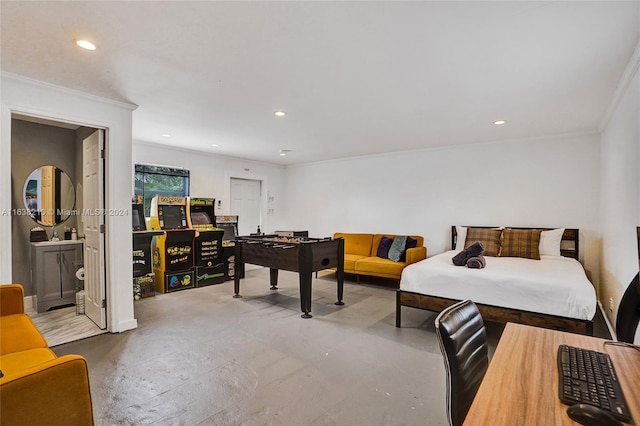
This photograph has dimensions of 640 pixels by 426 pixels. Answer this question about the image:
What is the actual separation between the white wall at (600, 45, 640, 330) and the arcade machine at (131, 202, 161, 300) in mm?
5533

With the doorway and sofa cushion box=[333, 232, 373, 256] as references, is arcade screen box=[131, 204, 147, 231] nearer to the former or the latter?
the doorway

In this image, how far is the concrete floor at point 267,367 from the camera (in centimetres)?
201

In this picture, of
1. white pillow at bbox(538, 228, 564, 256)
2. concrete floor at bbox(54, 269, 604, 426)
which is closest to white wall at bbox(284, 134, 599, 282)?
white pillow at bbox(538, 228, 564, 256)

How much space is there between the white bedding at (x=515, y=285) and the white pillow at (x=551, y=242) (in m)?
0.57

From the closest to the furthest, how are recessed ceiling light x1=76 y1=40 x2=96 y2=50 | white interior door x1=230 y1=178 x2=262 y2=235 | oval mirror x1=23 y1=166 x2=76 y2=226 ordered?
recessed ceiling light x1=76 y1=40 x2=96 y2=50
oval mirror x1=23 y1=166 x2=76 y2=226
white interior door x1=230 y1=178 x2=262 y2=235

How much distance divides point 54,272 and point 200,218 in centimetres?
220

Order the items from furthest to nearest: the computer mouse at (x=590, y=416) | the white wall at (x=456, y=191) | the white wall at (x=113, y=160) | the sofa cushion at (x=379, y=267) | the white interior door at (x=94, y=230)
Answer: the sofa cushion at (x=379, y=267) < the white wall at (x=456, y=191) < the white interior door at (x=94, y=230) < the white wall at (x=113, y=160) < the computer mouse at (x=590, y=416)

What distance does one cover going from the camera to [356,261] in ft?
18.2

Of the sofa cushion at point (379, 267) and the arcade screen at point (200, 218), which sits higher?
the arcade screen at point (200, 218)

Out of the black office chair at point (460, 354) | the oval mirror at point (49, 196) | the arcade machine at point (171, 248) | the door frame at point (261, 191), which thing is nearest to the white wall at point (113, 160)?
the arcade machine at point (171, 248)

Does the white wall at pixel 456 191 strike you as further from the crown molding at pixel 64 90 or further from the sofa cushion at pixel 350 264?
the crown molding at pixel 64 90

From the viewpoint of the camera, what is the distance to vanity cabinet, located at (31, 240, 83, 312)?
395 centimetres

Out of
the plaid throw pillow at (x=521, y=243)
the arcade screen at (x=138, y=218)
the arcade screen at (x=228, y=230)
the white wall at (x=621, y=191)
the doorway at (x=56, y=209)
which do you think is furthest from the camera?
the arcade screen at (x=228, y=230)

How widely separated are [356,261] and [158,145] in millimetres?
4026
